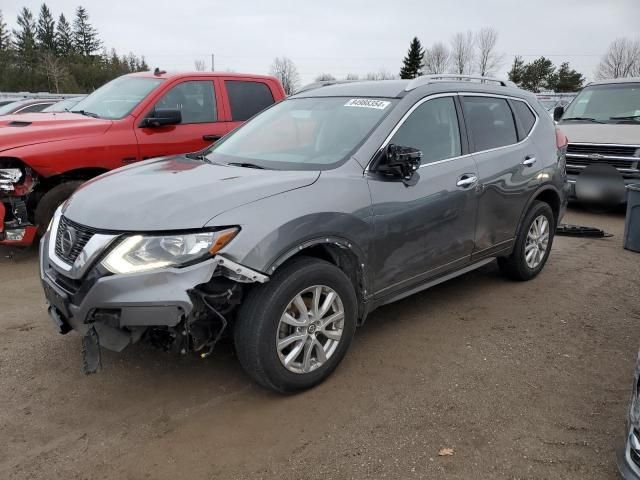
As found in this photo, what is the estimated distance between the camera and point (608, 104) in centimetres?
887

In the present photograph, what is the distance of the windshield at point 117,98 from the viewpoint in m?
6.15

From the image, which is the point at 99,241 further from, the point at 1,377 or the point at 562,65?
the point at 562,65

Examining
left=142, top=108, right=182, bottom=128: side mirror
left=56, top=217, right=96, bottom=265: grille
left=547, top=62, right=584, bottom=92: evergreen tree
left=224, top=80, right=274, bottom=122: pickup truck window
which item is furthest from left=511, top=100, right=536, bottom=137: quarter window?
left=547, top=62, right=584, bottom=92: evergreen tree

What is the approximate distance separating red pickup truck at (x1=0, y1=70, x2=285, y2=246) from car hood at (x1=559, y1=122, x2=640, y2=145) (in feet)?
15.7

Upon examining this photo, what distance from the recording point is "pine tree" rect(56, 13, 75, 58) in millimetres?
74438

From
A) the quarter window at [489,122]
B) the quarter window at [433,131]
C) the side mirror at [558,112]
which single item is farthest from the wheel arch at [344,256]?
the side mirror at [558,112]

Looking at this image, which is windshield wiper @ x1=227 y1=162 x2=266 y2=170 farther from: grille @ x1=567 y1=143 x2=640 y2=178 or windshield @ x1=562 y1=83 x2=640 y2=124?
windshield @ x1=562 y1=83 x2=640 y2=124

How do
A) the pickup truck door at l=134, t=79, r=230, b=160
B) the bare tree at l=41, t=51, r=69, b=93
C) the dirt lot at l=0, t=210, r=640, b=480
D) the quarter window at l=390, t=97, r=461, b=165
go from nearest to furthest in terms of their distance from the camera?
the dirt lot at l=0, t=210, r=640, b=480
the quarter window at l=390, t=97, r=461, b=165
the pickup truck door at l=134, t=79, r=230, b=160
the bare tree at l=41, t=51, r=69, b=93

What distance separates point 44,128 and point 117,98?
1.15m

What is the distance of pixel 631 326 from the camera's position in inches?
164

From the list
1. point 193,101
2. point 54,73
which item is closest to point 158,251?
point 193,101

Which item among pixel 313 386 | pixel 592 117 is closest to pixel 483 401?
pixel 313 386

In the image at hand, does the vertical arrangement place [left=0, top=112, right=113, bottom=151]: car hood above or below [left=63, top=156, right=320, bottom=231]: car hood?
above

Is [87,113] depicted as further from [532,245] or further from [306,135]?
[532,245]
